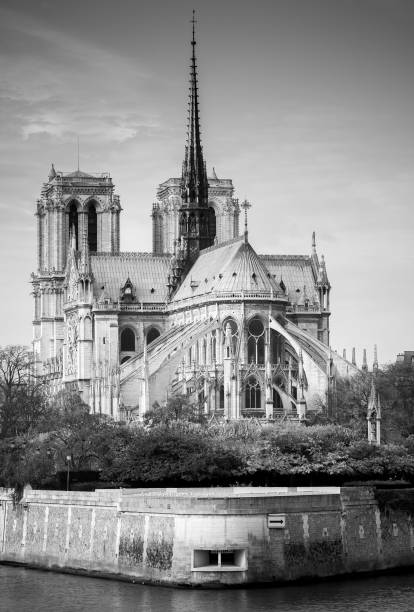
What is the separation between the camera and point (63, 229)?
17638cm

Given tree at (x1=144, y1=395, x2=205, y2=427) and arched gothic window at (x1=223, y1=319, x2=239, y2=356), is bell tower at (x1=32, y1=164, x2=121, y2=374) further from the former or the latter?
tree at (x1=144, y1=395, x2=205, y2=427)

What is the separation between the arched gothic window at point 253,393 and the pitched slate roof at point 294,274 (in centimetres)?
2249

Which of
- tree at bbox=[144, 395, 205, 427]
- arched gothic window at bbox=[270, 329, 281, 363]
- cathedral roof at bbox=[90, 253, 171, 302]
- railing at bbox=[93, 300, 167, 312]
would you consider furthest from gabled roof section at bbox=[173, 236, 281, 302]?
tree at bbox=[144, 395, 205, 427]

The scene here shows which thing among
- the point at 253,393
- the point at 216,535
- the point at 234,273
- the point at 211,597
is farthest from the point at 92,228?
the point at 211,597

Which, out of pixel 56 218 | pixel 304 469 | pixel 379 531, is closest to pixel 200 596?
pixel 379 531

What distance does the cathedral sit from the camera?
139 m

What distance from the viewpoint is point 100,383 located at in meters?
147

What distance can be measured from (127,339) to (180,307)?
8286 millimetres

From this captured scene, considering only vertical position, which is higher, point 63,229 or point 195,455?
point 63,229

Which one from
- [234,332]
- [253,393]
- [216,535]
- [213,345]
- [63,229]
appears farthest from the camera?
[63,229]

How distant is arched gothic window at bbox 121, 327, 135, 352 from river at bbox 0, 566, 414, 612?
8517 centimetres

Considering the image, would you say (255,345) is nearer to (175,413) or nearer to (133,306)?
(175,413)

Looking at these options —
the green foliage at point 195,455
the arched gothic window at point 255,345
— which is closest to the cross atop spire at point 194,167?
the arched gothic window at point 255,345

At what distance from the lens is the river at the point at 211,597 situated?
6738cm
